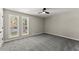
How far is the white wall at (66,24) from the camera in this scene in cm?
447

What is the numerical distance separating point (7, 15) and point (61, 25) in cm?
465

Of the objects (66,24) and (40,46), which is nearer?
(40,46)

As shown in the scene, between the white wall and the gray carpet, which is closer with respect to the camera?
the gray carpet

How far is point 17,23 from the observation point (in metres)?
4.72

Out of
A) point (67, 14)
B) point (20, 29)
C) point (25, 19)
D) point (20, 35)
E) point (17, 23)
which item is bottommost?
point (20, 35)

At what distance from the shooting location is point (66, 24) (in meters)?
5.16

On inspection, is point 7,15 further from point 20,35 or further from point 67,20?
point 67,20

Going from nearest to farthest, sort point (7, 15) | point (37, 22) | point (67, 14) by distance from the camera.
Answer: point (7, 15) → point (67, 14) → point (37, 22)

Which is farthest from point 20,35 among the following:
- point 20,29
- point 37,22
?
point 37,22

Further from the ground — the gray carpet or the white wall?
the white wall

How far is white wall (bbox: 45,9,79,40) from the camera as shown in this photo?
4467 millimetres

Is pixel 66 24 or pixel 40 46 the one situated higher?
pixel 66 24

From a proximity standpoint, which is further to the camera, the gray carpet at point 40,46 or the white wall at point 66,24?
the white wall at point 66,24
